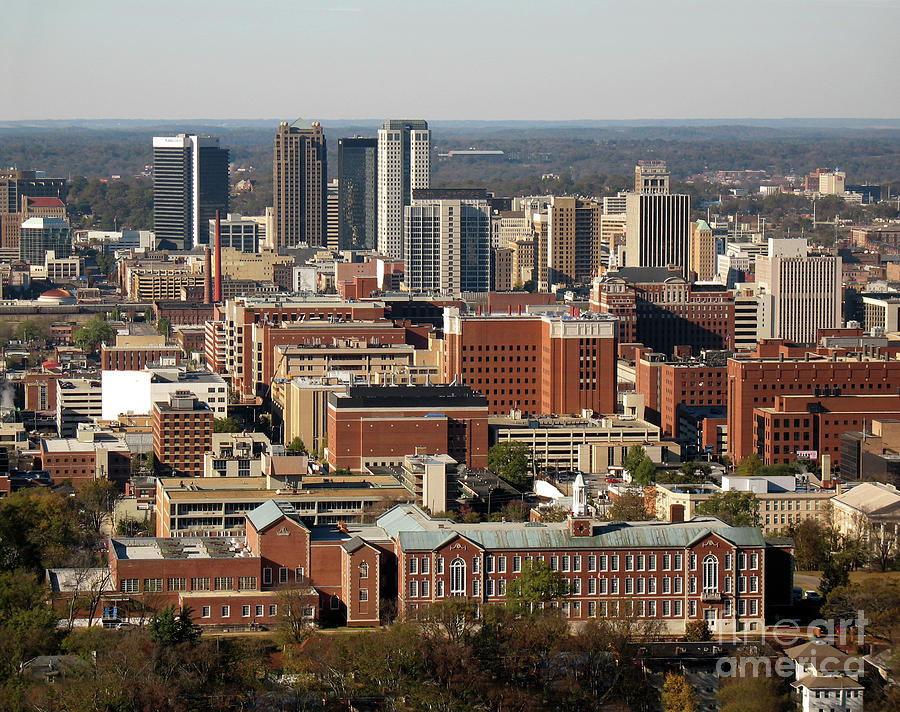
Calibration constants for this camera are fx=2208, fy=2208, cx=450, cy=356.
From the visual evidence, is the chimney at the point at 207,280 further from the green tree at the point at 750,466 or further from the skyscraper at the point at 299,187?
the green tree at the point at 750,466

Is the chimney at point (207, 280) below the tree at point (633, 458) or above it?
above

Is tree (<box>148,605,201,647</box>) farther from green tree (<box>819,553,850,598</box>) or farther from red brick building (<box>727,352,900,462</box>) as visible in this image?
red brick building (<box>727,352,900,462</box>)

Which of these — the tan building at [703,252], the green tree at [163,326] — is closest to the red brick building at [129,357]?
the green tree at [163,326]

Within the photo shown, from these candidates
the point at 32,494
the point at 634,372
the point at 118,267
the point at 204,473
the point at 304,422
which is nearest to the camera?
the point at 32,494

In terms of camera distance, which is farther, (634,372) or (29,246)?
(29,246)

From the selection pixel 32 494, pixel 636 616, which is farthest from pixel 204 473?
pixel 636 616

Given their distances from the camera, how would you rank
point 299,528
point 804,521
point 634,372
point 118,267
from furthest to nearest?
point 118,267, point 634,372, point 804,521, point 299,528

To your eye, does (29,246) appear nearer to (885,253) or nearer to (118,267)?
(118,267)
